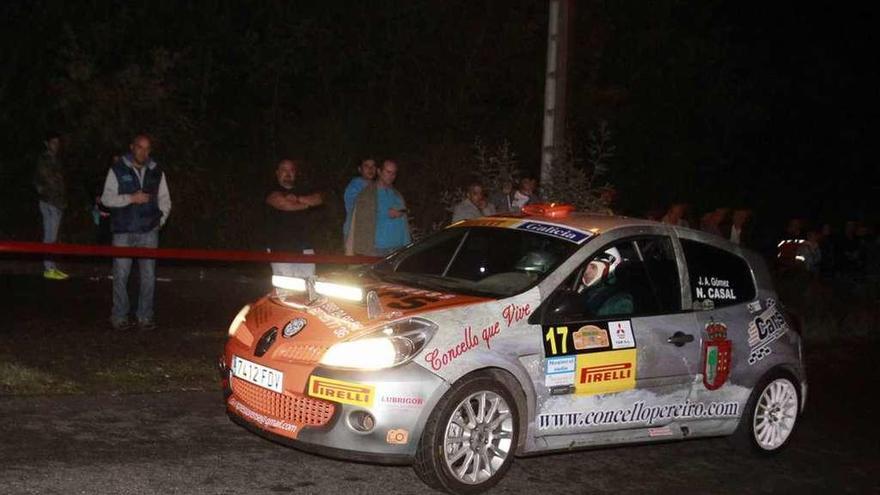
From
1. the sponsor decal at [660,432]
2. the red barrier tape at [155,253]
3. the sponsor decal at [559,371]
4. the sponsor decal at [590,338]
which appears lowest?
the sponsor decal at [660,432]

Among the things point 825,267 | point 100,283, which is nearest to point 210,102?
point 100,283

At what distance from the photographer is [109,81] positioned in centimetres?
1994

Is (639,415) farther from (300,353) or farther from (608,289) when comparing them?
(300,353)

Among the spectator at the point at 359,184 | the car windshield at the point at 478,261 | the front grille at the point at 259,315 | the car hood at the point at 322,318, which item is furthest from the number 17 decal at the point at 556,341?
the spectator at the point at 359,184

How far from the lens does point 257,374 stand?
689 cm

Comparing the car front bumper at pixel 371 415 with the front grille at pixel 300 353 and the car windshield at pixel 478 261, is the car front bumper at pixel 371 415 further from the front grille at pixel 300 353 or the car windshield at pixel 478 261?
the car windshield at pixel 478 261

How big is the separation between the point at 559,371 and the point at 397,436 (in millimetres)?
Result: 1117

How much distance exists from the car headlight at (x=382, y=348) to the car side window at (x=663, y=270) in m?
1.83

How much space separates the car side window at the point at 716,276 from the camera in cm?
797

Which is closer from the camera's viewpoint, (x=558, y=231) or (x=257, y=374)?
(x=257, y=374)

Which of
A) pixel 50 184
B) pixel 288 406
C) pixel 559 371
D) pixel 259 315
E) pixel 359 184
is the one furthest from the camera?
pixel 50 184

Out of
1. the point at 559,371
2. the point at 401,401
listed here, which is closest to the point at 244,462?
the point at 401,401

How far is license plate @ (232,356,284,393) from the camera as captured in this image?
6.73 meters

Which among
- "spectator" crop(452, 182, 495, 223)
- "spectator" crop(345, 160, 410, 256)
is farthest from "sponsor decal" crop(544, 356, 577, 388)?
"spectator" crop(452, 182, 495, 223)
